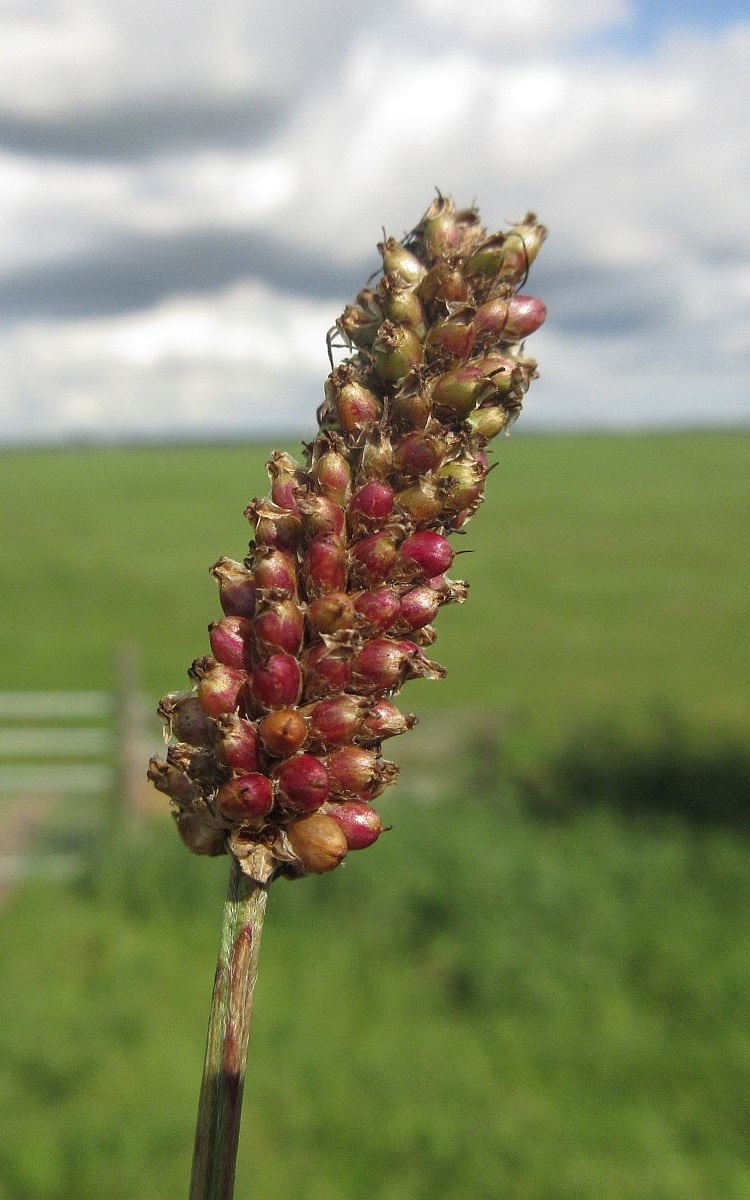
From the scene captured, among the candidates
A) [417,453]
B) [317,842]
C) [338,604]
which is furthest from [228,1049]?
[417,453]

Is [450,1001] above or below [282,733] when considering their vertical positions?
below

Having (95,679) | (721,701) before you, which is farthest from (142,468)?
(721,701)

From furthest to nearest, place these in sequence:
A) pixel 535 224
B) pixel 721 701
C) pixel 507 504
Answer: pixel 507 504, pixel 721 701, pixel 535 224

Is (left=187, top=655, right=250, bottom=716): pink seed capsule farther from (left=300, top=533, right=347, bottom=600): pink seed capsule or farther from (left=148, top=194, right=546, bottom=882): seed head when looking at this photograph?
(left=300, top=533, right=347, bottom=600): pink seed capsule

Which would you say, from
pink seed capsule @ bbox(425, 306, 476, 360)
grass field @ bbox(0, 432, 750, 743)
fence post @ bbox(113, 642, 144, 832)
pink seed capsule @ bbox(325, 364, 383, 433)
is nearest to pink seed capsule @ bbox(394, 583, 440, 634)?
pink seed capsule @ bbox(325, 364, 383, 433)

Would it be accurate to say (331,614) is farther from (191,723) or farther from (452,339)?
(452,339)

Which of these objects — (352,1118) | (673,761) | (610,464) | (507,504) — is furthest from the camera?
(610,464)

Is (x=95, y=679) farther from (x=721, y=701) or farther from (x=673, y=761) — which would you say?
(x=673, y=761)
